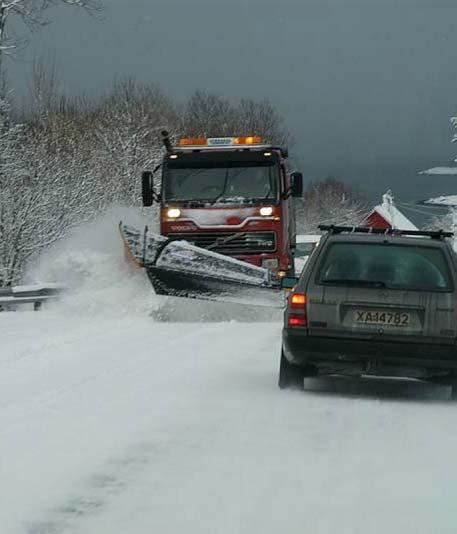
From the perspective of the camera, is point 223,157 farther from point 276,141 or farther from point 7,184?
point 276,141

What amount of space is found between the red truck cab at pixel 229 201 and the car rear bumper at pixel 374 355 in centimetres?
917

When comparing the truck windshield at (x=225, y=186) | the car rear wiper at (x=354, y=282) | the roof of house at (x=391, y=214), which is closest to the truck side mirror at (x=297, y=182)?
the truck windshield at (x=225, y=186)

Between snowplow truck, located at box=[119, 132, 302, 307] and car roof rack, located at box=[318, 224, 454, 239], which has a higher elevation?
snowplow truck, located at box=[119, 132, 302, 307]

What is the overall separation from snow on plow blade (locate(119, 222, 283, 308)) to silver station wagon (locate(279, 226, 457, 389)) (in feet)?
26.3

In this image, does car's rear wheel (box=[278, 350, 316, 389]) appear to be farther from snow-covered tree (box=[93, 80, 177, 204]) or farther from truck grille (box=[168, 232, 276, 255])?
snow-covered tree (box=[93, 80, 177, 204])

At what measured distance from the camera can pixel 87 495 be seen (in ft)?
17.6

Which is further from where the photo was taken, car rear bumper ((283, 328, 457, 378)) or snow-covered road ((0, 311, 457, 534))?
car rear bumper ((283, 328, 457, 378))

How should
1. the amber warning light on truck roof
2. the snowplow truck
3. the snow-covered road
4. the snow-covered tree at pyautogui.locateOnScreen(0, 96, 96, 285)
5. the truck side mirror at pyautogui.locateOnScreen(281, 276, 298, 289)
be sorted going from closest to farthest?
the snow-covered road
the truck side mirror at pyautogui.locateOnScreen(281, 276, 298, 289)
the snowplow truck
the amber warning light on truck roof
the snow-covered tree at pyautogui.locateOnScreen(0, 96, 96, 285)

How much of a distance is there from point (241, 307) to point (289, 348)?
29.3ft

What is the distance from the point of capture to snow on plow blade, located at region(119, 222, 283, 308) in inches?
676

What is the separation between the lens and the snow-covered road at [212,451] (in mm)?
4957

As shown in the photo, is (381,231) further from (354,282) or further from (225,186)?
(225,186)

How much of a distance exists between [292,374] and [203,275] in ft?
26.1

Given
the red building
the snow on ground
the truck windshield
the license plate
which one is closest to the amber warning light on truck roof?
the truck windshield
